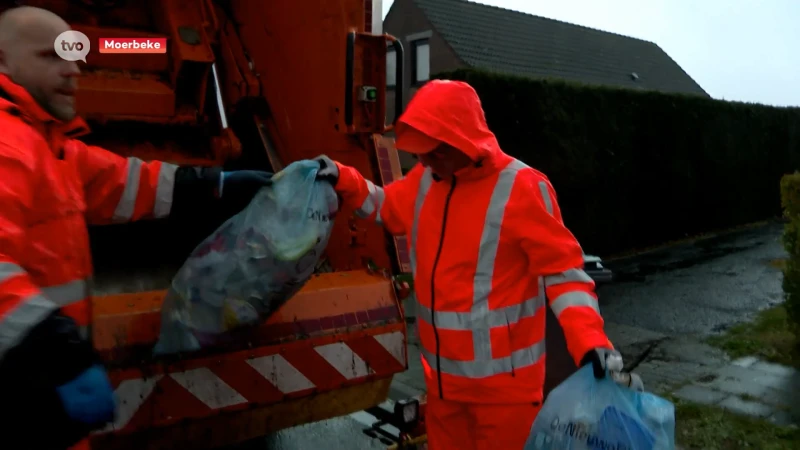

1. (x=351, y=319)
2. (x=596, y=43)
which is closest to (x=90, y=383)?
(x=351, y=319)

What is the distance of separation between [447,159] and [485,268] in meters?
0.35

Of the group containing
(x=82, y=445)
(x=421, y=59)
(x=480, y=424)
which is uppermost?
(x=421, y=59)

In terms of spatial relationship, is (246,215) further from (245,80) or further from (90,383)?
(245,80)

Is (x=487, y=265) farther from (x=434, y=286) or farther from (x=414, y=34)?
(x=414, y=34)

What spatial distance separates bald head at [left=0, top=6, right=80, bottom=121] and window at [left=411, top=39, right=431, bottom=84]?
15.2m

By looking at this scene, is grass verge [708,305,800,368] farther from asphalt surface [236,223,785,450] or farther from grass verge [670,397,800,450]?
grass verge [670,397,800,450]

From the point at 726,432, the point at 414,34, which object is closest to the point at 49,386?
the point at 726,432

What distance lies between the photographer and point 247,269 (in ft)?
6.65

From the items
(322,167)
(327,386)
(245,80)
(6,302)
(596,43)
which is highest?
(596,43)

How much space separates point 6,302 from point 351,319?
1351 millimetres

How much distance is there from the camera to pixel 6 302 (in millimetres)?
1271

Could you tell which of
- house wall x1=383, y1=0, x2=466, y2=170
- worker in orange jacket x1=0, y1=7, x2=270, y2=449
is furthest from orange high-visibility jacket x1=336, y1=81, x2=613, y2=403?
house wall x1=383, y1=0, x2=466, y2=170

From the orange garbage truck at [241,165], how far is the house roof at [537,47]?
1086cm

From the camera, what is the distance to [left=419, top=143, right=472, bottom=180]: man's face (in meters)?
2.06
